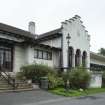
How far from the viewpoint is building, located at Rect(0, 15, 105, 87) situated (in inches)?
1054

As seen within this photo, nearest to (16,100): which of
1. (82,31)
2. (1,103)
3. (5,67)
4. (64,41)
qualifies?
(1,103)

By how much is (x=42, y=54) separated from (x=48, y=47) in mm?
1272

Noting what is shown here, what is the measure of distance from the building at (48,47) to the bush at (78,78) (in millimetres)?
3375

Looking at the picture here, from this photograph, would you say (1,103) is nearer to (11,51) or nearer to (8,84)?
(8,84)

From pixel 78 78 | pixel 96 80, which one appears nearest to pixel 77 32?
pixel 96 80

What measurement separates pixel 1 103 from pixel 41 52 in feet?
48.8

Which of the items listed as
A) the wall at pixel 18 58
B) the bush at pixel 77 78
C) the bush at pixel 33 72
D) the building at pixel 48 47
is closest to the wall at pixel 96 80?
the building at pixel 48 47

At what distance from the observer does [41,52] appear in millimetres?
29562

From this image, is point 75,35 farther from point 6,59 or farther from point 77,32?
point 6,59

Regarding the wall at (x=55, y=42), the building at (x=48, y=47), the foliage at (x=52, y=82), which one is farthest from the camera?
the wall at (x=55, y=42)

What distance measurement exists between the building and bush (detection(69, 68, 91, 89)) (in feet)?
11.1

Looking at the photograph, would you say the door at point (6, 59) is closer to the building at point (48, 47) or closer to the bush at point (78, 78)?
the building at point (48, 47)

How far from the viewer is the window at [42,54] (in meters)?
28.8

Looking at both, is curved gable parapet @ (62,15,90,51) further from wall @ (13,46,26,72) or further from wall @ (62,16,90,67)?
wall @ (13,46,26,72)
